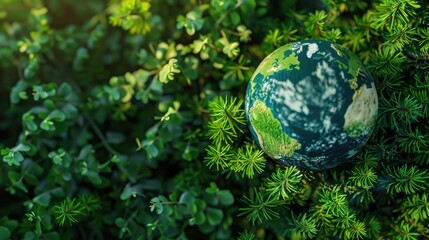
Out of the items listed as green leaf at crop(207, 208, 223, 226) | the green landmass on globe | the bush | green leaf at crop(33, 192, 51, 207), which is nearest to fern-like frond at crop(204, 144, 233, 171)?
the bush

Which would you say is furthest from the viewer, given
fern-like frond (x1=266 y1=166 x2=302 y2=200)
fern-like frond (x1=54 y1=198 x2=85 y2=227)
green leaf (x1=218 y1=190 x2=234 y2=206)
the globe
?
green leaf (x1=218 y1=190 x2=234 y2=206)

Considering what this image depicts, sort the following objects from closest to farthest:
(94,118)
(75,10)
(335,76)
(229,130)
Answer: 1. (335,76)
2. (229,130)
3. (94,118)
4. (75,10)

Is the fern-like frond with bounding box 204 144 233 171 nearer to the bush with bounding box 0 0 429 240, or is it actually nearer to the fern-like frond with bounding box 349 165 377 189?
the bush with bounding box 0 0 429 240

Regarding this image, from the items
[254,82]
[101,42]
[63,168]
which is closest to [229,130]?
[254,82]

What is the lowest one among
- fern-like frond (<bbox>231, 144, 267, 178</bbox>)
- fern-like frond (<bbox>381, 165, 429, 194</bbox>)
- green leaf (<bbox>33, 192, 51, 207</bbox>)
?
fern-like frond (<bbox>381, 165, 429, 194</bbox>)

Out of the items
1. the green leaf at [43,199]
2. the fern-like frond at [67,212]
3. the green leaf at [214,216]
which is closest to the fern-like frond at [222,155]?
the green leaf at [214,216]

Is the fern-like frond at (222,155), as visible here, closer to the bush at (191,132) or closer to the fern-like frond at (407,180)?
the bush at (191,132)

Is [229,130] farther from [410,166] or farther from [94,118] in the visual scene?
[94,118]
